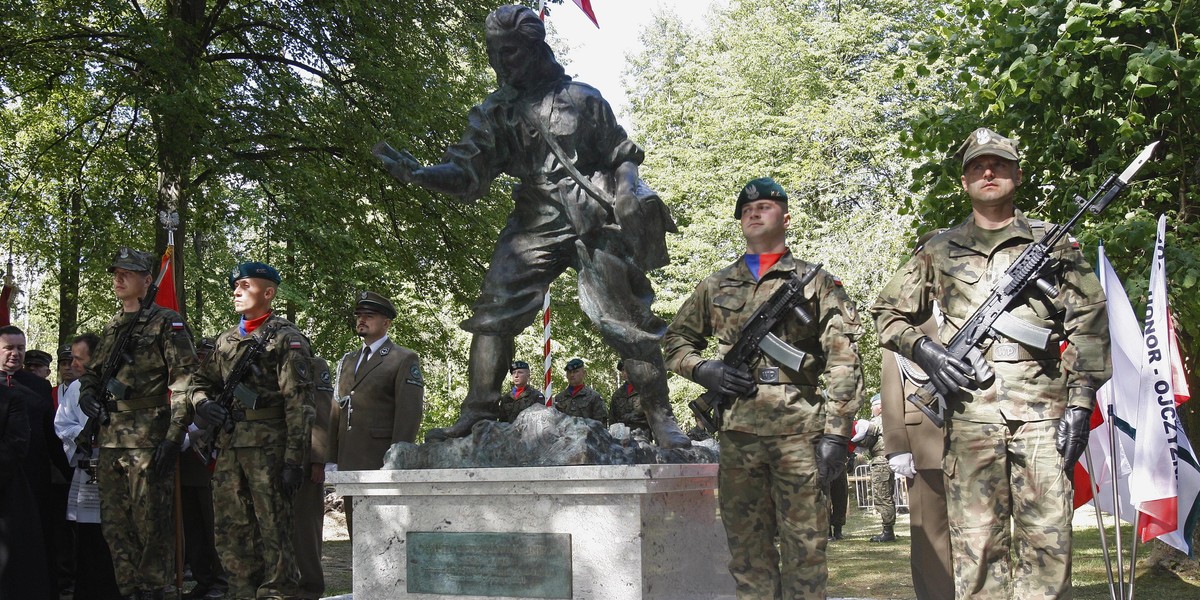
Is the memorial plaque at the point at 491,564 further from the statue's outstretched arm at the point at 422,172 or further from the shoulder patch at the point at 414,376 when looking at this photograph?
the shoulder patch at the point at 414,376

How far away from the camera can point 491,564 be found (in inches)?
213

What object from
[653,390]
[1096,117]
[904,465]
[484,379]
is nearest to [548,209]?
[484,379]

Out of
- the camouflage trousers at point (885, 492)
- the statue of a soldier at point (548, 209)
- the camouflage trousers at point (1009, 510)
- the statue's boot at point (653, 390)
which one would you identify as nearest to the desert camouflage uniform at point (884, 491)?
the camouflage trousers at point (885, 492)

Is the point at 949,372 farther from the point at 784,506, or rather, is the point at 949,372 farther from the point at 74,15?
the point at 74,15

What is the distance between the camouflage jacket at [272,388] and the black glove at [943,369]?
3767 mm

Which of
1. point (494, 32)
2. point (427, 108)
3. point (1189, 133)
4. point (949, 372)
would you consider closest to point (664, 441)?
point (949, 372)

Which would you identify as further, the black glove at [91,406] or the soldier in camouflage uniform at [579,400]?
the soldier in camouflage uniform at [579,400]

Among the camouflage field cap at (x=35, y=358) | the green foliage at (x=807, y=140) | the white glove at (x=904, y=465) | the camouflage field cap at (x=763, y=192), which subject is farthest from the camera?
the green foliage at (x=807, y=140)

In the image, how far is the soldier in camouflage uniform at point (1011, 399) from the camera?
4188mm

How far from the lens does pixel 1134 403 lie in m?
6.41

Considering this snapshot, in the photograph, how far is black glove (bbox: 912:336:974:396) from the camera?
4328 millimetres

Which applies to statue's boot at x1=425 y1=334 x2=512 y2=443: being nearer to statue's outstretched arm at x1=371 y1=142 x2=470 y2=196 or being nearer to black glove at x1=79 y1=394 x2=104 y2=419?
statue's outstretched arm at x1=371 y1=142 x2=470 y2=196

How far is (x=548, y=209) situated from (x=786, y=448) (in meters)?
1.96

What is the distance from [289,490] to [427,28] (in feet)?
32.0
